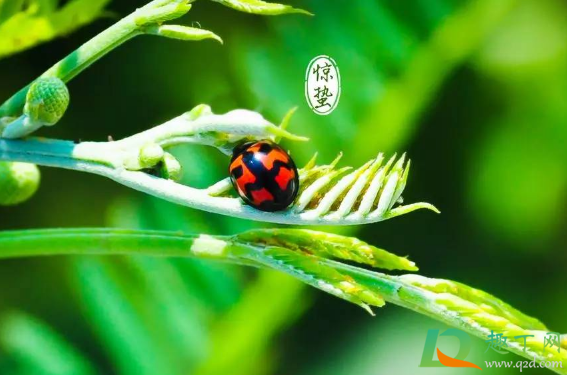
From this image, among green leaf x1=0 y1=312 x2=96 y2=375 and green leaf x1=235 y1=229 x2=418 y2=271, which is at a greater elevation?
green leaf x1=235 y1=229 x2=418 y2=271

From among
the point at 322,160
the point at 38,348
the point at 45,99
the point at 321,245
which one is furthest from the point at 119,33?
the point at 38,348

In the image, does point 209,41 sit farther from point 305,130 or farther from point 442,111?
point 442,111

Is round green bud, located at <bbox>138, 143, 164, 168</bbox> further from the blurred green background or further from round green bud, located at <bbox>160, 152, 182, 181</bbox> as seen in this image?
the blurred green background

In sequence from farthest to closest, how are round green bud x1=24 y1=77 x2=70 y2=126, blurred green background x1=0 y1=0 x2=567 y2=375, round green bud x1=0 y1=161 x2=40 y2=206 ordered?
1. blurred green background x1=0 y1=0 x2=567 y2=375
2. round green bud x1=0 y1=161 x2=40 y2=206
3. round green bud x1=24 y1=77 x2=70 y2=126

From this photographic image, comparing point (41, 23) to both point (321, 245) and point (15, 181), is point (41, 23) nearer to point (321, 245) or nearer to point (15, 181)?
point (15, 181)

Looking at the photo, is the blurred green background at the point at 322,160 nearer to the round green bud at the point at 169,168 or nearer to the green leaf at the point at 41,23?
the green leaf at the point at 41,23

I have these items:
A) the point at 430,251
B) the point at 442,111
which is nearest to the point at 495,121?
the point at 442,111

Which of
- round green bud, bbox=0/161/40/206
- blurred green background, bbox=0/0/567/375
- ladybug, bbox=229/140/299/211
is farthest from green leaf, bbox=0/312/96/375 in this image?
ladybug, bbox=229/140/299/211
